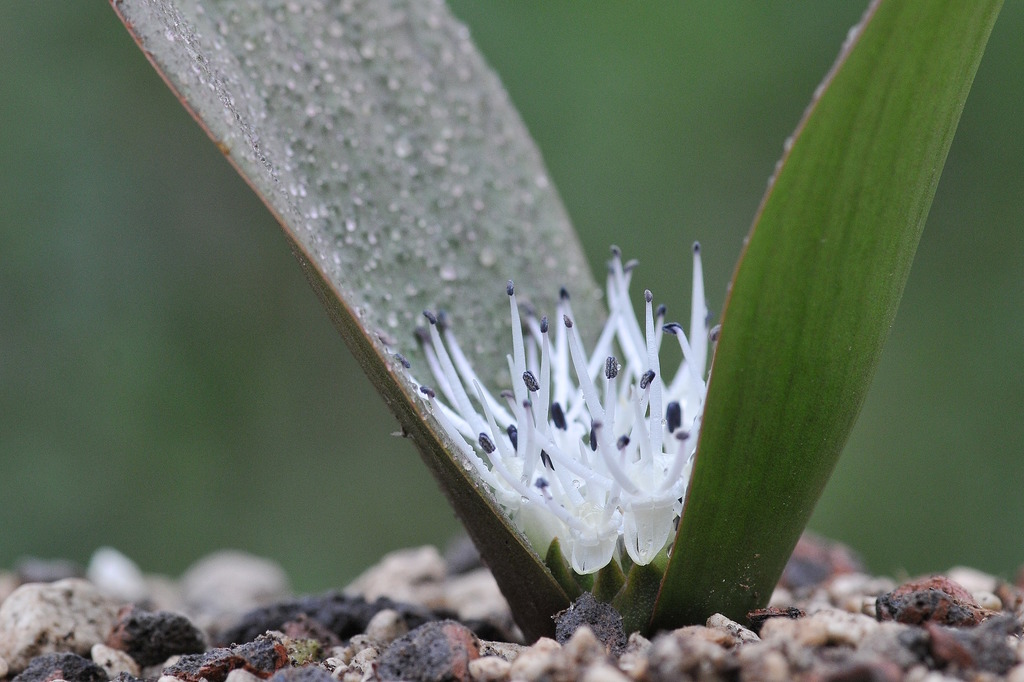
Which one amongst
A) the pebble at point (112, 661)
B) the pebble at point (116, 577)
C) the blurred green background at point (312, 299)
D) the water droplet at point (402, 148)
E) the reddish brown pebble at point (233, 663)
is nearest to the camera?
the reddish brown pebble at point (233, 663)

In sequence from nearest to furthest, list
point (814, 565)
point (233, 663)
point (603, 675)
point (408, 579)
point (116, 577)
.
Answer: point (603, 675) < point (233, 663) < point (814, 565) < point (408, 579) < point (116, 577)

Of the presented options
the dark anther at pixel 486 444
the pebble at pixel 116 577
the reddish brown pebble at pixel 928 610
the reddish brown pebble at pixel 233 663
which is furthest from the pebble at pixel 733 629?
the pebble at pixel 116 577

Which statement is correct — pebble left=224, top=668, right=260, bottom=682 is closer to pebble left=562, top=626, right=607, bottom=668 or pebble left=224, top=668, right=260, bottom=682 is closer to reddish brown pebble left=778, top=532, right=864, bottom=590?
pebble left=562, top=626, right=607, bottom=668

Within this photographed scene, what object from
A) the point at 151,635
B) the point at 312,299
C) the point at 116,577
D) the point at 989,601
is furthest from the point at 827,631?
the point at 312,299

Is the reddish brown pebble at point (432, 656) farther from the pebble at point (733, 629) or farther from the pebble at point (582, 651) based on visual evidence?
the pebble at point (733, 629)

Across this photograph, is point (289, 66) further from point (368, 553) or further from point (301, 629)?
point (368, 553)

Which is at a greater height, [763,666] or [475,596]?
[475,596]

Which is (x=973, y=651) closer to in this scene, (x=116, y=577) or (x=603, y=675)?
(x=603, y=675)
